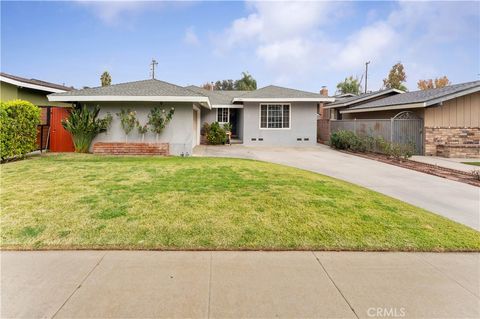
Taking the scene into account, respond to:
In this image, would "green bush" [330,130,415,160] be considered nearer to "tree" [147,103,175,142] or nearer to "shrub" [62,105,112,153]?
"tree" [147,103,175,142]

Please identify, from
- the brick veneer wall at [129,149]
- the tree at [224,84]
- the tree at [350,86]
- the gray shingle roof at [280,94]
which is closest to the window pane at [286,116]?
the gray shingle roof at [280,94]

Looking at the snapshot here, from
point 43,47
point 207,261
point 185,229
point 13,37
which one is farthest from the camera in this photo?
point 43,47

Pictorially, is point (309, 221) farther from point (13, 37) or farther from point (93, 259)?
point (13, 37)

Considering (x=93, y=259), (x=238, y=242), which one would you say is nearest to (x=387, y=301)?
(x=238, y=242)

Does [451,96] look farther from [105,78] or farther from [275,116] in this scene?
[105,78]

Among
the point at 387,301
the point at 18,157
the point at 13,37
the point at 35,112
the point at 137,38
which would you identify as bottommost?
the point at 387,301

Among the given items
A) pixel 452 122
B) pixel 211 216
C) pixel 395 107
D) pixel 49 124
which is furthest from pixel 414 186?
pixel 49 124

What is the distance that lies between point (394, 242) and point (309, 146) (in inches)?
608

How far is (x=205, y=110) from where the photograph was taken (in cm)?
2169

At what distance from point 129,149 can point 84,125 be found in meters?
2.17

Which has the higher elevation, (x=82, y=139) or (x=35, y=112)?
(x=35, y=112)

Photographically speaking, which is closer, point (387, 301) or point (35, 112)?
point (387, 301)

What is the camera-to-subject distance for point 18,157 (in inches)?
446

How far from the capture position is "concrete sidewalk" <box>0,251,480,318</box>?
2.62 meters
